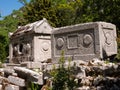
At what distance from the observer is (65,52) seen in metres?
16.0

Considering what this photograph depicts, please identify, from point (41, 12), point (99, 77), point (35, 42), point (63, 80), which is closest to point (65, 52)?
point (35, 42)

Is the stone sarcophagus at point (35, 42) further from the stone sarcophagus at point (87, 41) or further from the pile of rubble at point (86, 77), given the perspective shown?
the pile of rubble at point (86, 77)

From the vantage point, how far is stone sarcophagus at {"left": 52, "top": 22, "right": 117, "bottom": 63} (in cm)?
1434

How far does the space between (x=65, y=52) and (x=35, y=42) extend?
3.66m

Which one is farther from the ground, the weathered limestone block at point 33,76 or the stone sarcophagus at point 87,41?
the stone sarcophagus at point 87,41

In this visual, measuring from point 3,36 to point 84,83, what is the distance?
76.5 feet

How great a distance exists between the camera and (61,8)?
3634cm

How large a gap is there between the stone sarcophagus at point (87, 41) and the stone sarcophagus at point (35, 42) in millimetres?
2628

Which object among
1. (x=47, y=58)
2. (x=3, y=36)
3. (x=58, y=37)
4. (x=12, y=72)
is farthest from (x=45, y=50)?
(x=3, y=36)

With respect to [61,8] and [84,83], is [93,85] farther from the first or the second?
[61,8]

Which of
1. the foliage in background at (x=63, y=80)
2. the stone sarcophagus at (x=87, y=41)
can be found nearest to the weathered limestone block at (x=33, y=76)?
the foliage in background at (x=63, y=80)

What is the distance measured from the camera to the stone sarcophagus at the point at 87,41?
14.3m

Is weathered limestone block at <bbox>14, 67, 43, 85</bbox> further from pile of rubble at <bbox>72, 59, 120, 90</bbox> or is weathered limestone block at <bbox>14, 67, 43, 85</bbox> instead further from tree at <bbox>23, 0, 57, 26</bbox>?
tree at <bbox>23, 0, 57, 26</bbox>

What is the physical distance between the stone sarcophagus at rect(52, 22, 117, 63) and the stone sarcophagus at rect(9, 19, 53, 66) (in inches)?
103
